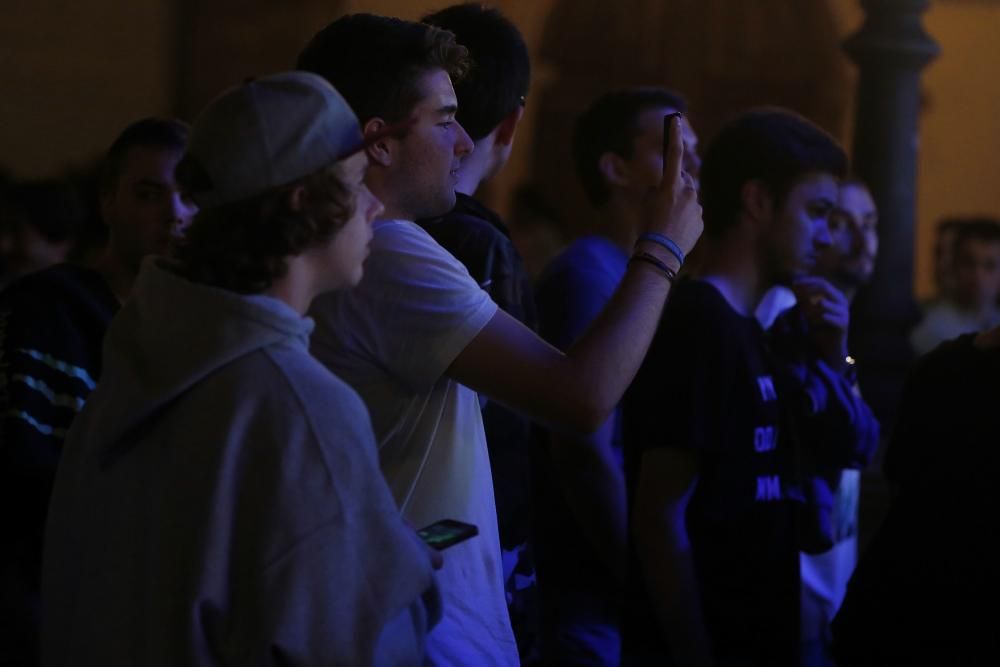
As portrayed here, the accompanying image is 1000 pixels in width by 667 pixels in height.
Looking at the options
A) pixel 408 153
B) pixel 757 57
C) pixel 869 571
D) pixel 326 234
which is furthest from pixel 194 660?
pixel 757 57

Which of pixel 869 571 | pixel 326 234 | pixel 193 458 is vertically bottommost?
pixel 869 571

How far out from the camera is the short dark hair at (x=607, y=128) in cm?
367

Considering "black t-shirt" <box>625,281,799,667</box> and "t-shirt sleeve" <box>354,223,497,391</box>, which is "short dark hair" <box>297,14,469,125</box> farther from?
"black t-shirt" <box>625,281,799,667</box>

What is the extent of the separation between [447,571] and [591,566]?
1.35 metres

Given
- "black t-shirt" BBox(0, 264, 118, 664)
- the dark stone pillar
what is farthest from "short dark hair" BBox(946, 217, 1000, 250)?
"black t-shirt" BBox(0, 264, 118, 664)

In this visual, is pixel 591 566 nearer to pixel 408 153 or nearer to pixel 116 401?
pixel 408 153

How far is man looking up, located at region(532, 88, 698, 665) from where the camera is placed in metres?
3.30

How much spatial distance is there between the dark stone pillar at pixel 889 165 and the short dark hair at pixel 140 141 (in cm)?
335

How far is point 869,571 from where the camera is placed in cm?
266

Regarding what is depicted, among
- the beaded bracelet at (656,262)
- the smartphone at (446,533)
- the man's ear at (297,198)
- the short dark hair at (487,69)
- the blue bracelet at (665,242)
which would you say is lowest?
the smartphone at (446,533)

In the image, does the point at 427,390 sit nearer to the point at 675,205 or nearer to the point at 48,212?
the point at 675,205

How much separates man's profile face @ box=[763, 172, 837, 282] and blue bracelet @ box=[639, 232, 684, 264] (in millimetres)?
1100

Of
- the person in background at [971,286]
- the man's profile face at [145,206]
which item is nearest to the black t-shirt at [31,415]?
the man's profile face at [145,206]

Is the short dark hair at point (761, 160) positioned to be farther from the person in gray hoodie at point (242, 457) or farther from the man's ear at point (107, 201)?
the person in gray hoodie at point (242, 457)
